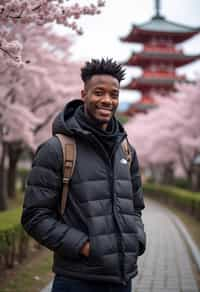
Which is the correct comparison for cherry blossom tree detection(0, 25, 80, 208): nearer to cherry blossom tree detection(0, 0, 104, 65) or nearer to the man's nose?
cherry blossom tree detection(0, 0, 104, 65)

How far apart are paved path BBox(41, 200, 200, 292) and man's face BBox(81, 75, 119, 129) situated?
3.62 meters

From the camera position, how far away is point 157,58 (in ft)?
130

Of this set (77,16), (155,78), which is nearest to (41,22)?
(77,16)

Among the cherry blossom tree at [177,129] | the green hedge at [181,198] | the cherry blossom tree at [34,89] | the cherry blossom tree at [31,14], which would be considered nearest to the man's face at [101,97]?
the cherry blossom tree at [31,14]

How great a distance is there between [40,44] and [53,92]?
1.70 m

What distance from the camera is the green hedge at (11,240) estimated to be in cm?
607

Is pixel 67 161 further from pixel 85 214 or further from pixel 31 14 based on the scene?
pixel 31 14

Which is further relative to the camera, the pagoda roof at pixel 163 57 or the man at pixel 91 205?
the pagoda roof at pixel 163 57

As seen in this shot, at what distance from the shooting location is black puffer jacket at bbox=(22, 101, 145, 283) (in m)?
2.31

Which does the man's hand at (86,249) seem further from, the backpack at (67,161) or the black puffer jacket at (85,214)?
the backpack at (67,161)

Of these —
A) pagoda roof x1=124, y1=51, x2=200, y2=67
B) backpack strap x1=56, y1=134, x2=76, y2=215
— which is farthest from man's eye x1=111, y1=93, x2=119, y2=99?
pagoda roof x1=124, y1=51, x2=200, y2=67

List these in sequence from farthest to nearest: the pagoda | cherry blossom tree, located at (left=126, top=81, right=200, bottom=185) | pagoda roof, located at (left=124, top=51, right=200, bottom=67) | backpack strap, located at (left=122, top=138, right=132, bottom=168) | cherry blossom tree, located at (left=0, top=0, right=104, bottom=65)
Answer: the pagoda → pagoda roof, located at (left=124, top=51, right=200, bottom=67) → cherry blossom tree, located at (left=126, top=81, right=200, bottom=185) → cherry blossom tree, located at (left=0, top=0, right=104, bottom=65) → backpack strap, located at (left=122, top=138, right=132, bottom=168)

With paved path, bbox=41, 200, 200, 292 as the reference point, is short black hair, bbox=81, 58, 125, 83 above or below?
above

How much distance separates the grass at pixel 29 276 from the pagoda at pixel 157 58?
3258 cm
